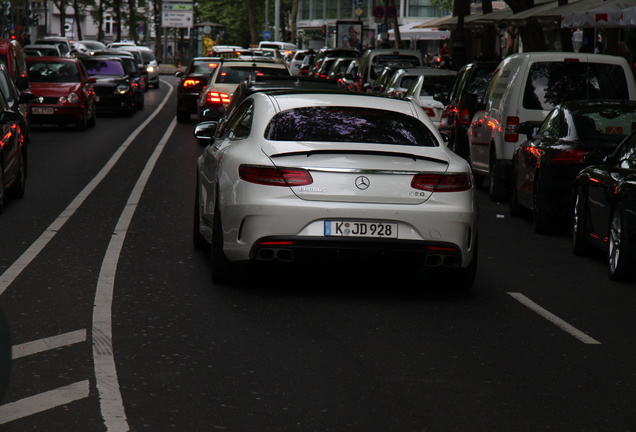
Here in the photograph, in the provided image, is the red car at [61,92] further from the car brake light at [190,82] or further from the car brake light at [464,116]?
the car brake light at [464,116]

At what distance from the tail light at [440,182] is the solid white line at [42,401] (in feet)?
10.7

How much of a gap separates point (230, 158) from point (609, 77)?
864 centimetres

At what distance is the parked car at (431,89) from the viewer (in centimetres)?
2431

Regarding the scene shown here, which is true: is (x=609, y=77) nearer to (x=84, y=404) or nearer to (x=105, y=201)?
(x=105, y=201)

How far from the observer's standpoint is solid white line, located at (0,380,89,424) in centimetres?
577

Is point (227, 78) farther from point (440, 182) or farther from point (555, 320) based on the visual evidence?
point (555, 320)

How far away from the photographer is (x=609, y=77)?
1664 cm

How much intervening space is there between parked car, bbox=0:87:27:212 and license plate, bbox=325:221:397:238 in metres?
6.15

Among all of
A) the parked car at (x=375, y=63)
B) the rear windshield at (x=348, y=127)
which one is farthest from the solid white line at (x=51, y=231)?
the parked car at (x=375, y=63)

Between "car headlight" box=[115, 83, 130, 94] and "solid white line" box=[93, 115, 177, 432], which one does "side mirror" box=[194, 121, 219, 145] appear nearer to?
"solid white line" box=[93, 115, 177, 432]

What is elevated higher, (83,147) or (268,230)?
(268,230)

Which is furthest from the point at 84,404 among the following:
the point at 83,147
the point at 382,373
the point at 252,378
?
the point at 83,147

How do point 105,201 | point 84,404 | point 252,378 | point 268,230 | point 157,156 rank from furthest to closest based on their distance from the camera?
point 157,156, point 105,201, point 268,230, point 252,378, point 84,404

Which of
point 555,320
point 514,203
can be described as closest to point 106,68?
point 514,203
